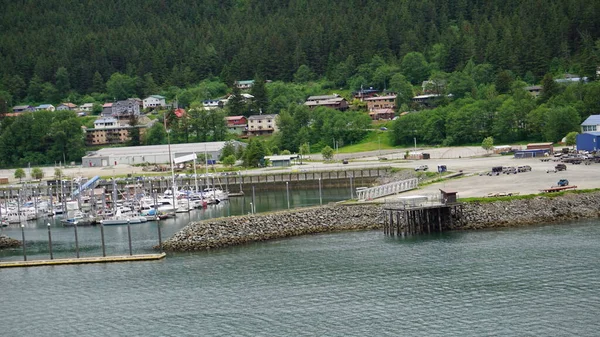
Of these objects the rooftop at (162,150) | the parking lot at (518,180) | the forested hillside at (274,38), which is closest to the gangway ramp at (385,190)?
the parking lot at (518,180)

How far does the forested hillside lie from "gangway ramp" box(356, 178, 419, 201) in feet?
164

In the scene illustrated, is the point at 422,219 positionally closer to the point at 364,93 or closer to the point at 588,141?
the point at 588,141

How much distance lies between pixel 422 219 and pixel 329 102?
6558cm

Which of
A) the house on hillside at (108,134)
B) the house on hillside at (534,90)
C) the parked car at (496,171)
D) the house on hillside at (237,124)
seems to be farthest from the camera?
the house on hillside at (108,134)

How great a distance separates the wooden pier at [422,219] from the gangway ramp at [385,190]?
6.01m

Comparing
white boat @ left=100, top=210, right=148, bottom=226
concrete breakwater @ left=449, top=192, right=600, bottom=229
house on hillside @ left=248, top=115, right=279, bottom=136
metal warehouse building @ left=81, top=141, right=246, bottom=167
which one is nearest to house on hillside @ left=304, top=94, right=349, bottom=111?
house on hillside @ left=248, top=115, right=279, bottom=136

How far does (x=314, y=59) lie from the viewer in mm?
133500

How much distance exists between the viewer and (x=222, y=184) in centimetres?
7856

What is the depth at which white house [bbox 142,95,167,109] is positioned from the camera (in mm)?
131250

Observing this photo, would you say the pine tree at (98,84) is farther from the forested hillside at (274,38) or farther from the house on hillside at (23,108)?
the house on hillside at (23,108)

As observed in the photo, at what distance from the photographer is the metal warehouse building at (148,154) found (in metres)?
95.8

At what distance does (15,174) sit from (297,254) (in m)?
58.7

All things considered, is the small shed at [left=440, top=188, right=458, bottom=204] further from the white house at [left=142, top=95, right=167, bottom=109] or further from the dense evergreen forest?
the white house at [left=142, top=95, right=167, bottom=109]

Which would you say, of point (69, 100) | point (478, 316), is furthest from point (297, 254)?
point (69, 100)
